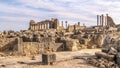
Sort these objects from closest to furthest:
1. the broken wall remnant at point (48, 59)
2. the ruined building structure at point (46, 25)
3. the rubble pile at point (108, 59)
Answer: the rubble pile at point (108, 59) < the broken wall remnant at point (48, 59) < the ruined building structure at point (46, 25)

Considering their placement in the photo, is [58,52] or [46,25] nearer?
[58,52]

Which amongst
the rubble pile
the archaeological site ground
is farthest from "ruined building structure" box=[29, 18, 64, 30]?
the rubble pile

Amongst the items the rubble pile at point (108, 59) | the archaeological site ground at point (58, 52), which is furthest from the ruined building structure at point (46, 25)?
the rubble pile at point (108, 59)

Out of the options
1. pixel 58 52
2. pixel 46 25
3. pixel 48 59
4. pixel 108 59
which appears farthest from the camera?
pixel 46 25

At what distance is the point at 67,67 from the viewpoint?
1458cm

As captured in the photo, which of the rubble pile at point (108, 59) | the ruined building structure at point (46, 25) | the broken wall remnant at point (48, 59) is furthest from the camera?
the ruined building structure at point (46, 25)

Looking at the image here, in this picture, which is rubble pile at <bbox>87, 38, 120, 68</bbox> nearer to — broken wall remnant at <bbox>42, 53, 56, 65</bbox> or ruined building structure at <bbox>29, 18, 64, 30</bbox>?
broken wall remnant at <bbox>42, 53, 56, 65</bbox>

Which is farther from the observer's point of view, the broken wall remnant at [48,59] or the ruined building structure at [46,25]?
the ruined building structure at [46,25]

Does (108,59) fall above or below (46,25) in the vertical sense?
below

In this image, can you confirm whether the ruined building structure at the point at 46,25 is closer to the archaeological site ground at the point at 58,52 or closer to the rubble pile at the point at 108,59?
the archaeological site ground at the point at 58,52

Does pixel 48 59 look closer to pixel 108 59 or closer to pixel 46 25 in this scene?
pixel 108 59

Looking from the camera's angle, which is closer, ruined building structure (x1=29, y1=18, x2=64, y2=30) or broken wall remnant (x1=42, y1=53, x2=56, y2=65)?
broken wall remnant (x1=42, y1=53, x2=56, y2=65)

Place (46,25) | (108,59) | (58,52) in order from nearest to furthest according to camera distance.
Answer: (108,59), (58,52), (46,25)

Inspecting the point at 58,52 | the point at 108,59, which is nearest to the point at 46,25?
the point at 58,52
